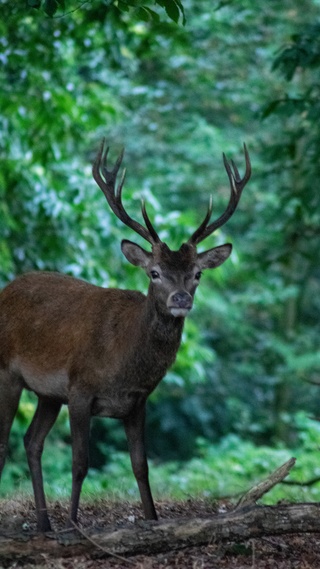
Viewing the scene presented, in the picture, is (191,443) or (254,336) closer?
(191,443)

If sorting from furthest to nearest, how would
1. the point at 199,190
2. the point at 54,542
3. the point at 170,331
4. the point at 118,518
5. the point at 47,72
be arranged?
the point at 199,190 < the point at 47,72 < the point at 118,518 < the point at 170,331 < the point at 54,542

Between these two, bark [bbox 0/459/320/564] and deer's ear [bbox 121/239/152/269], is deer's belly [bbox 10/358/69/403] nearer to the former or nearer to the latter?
deer's ear [bbox 121/239/152/269]

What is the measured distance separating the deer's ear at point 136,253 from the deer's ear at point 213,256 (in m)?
0.34

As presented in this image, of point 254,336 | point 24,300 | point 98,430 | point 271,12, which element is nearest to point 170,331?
point 24,300

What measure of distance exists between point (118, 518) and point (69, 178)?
15.7 feet

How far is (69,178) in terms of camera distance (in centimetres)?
1027

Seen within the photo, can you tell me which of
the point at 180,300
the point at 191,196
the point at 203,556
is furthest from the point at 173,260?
the point at 191,196

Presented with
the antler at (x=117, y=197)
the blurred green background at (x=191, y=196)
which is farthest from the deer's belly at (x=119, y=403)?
the blurred green background at (x=191, y=196)

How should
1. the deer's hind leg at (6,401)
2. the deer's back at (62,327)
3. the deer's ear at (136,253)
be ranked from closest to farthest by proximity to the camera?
the deer's back at (62,327), the deer's ear at (136,253), the deer's hind leg at (6,401)

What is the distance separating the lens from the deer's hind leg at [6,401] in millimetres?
6303

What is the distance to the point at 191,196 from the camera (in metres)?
19.1

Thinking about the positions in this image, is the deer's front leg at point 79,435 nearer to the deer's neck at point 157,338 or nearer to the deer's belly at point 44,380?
the deer's belly at point 44,380

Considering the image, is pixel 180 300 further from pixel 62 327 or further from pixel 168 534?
pixel 168 534

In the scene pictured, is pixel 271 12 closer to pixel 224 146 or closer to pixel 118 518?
pixel 224 146
